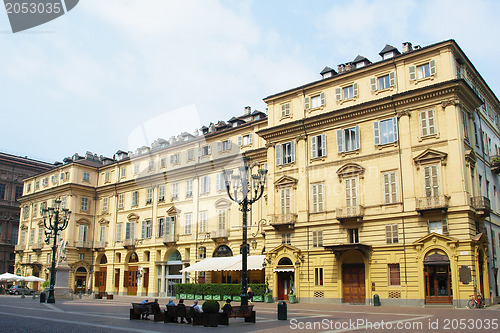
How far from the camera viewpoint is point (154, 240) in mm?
53469

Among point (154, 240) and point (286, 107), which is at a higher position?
point (286, 107)

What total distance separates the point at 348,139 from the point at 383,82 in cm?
482

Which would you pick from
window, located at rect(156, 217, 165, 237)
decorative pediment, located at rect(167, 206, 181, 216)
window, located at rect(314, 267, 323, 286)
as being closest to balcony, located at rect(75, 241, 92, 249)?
window, located at rect(156, 217, 165, 237)

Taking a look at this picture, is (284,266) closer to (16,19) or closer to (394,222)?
(394,222)

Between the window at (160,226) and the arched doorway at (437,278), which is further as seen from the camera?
the window at (160,226)

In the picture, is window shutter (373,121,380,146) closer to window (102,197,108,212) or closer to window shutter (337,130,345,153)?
window shutter (337,130,345,153)

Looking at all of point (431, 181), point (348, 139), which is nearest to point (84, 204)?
point (348, 139)

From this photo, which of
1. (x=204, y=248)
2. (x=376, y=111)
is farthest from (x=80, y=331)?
(x=204, y=248)

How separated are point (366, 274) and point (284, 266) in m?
6.81

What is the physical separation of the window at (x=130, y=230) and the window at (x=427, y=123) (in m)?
36.6

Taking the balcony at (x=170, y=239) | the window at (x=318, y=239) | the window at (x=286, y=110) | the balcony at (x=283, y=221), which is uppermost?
the window at (x=286, y=110)

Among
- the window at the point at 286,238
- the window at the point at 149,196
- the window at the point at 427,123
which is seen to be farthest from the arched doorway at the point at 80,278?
the window at the point at 427,123

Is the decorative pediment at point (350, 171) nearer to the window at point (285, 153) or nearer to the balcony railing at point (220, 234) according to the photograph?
the window at point (285, 153)

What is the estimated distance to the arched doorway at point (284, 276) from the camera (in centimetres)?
3700
